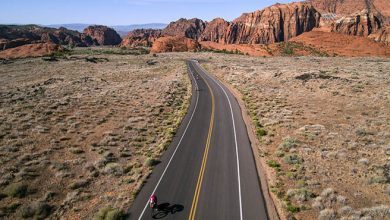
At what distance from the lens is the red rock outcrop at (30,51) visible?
472 ft

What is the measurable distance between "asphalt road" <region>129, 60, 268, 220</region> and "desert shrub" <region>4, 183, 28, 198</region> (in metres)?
8.74

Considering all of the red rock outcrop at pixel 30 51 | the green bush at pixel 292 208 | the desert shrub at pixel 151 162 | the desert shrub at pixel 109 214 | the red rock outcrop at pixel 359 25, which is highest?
the red rock outcrop at pixel 359 25

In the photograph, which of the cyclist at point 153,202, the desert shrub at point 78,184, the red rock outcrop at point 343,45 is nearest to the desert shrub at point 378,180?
the cyclist at point 153,202

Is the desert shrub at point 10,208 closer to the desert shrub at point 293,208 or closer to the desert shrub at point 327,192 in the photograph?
the desert shrub at point 293,208

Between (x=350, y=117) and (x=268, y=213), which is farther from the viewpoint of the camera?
(x=350, y=117)

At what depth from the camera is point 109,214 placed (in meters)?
19.7

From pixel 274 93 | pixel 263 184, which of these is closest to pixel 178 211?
pixel 263 184

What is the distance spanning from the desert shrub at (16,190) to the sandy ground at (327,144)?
1881 cm

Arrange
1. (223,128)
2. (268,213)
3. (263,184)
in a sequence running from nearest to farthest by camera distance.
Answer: (268,213), (263,184), (223,128)

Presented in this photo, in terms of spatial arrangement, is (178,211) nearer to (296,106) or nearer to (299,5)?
(296,106)


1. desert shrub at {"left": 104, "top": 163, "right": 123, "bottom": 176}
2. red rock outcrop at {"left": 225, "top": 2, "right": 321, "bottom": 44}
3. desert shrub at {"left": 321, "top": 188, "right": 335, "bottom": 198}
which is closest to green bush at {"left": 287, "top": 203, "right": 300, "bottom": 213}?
desert shrub at {"left": 321, "top": 188, "right": 335, "bottom": 198}

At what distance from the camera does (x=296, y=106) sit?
44.5m

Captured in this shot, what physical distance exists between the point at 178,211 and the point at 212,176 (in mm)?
5193

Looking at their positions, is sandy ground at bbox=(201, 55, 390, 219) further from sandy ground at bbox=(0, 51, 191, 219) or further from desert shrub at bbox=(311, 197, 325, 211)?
sandy ground at bbox=(0, 51, 191, 219)
